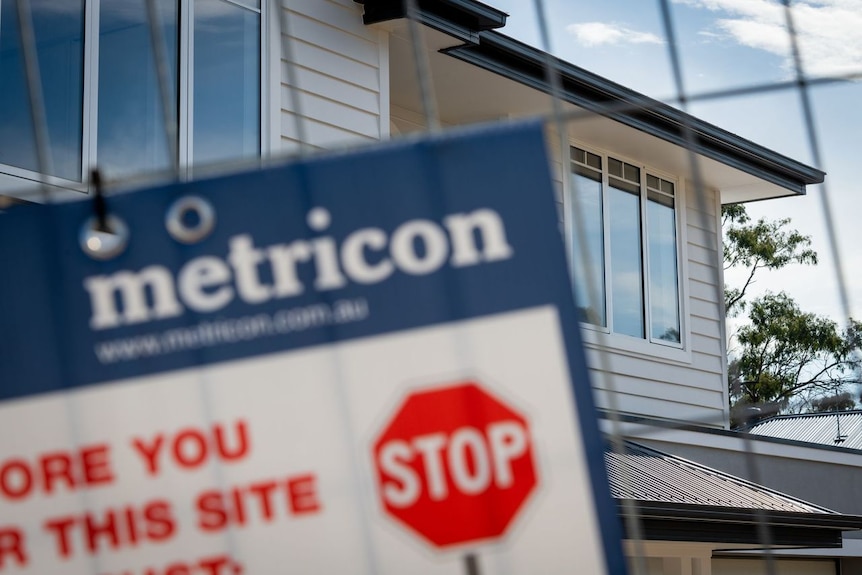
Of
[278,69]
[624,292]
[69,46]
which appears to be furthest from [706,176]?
[69,46]

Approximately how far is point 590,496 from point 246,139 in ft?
16.7

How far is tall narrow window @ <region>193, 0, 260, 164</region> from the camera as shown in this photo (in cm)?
716

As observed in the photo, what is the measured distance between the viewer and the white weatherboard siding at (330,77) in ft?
25.1

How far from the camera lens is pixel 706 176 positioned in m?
12.3

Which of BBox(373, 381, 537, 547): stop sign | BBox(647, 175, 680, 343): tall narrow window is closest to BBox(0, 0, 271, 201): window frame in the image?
BBox(373, 381, 537, 547): stop sign

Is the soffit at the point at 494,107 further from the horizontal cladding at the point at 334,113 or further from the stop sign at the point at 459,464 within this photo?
the stop sign at the point at 459,464

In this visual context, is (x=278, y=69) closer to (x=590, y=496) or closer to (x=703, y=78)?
(x=703, y=78)

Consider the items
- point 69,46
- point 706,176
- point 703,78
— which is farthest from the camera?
point 706,176

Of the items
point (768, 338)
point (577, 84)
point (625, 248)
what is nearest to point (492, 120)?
point (577, 84)

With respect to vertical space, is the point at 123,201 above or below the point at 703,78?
below

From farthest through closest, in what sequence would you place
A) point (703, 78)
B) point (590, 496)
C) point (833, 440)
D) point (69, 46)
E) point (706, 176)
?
point (833, 440) < point (706, 176) < point (69, 46) < point (703, 78) < point (590, 496)

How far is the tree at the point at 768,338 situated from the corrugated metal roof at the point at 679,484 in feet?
3.45

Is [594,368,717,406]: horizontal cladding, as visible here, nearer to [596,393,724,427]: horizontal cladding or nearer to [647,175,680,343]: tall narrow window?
[596,393,724,427]: horizontal cladding

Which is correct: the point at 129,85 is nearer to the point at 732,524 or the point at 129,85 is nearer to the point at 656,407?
the point at 732,524
